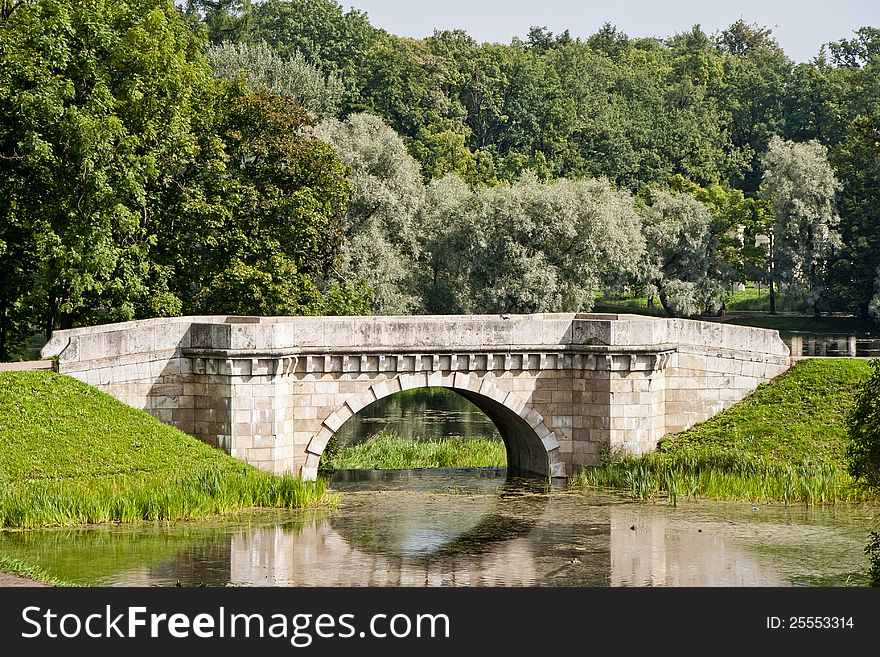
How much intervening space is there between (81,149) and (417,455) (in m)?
11.4

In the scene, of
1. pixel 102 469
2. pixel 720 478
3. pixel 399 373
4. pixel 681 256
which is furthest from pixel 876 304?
pixel 102 469

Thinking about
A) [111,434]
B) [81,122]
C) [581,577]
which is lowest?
[581,577]

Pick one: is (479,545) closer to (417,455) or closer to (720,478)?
(720,478)

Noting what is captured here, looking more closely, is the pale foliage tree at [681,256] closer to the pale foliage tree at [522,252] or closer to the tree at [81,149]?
the pale foliage tree at [522,252]

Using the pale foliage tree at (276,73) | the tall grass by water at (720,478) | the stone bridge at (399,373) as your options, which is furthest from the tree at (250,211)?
the pale foliage tree at (276,73)

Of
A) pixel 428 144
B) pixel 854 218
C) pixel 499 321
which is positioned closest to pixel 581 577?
pixel 499 321

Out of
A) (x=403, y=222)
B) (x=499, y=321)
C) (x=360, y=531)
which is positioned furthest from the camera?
(x=403, y=222)

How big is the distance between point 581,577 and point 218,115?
21352 mm

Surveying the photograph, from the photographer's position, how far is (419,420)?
47562 mm

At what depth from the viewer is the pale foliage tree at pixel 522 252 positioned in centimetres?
5700

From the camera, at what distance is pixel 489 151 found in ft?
281

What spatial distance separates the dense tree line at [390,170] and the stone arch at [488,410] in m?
7.30

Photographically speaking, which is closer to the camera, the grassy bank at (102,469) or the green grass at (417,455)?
the grassy bank at (102,469)

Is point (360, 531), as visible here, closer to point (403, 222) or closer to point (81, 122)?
point (81, 122)
